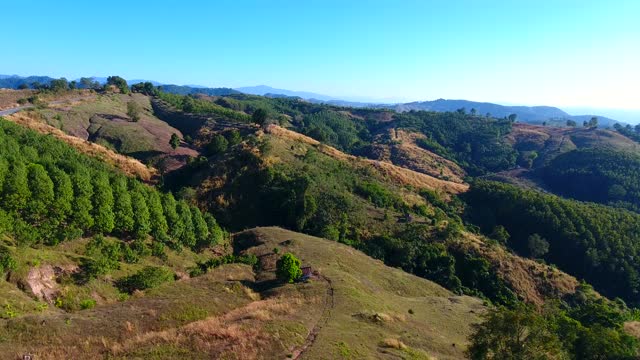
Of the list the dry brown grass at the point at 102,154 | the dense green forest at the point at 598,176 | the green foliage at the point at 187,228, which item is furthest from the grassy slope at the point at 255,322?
the dense green forest at the point at 598,176

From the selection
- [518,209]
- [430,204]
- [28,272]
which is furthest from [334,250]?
[518,209]

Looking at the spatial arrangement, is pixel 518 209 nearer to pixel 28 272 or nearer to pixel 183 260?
pixel 183 260

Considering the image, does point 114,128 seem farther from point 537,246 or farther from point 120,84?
point 537,246

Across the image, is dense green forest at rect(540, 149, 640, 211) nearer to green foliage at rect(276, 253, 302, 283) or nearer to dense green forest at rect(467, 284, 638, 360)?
dense green forest at rect(467, 284, 638, 360)

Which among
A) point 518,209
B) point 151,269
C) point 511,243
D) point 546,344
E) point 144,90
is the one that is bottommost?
point 511,243

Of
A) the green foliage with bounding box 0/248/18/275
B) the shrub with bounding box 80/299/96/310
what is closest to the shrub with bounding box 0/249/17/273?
the green foliage with bounding box 0/248/18/275

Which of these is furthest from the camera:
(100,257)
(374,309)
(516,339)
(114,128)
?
(114,128)

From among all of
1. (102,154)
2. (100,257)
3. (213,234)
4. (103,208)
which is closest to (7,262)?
(100,257)

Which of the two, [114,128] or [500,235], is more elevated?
[114,128]
